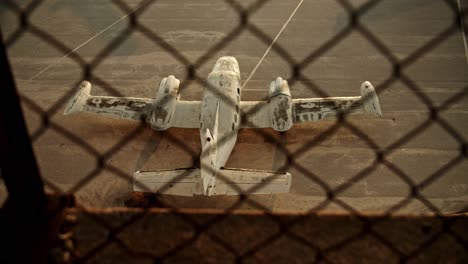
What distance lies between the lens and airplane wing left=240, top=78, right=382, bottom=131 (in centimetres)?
571

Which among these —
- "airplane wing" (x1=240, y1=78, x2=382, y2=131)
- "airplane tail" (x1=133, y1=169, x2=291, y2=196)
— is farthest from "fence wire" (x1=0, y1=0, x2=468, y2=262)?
"airplane wing" (x1=240, y1=78, x2=382, y2=131)

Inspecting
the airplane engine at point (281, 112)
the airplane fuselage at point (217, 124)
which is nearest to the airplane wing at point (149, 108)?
the airplane fuselage at point (217, 124)

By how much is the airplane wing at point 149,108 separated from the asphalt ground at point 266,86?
312mm

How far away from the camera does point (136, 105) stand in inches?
236

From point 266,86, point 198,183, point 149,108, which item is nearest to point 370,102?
point 266,86

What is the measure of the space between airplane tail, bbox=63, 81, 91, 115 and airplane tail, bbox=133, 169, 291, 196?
1822 millimetres

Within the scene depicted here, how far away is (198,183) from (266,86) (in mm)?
2774

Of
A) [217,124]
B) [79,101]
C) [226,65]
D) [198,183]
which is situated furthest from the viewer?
[226,65]

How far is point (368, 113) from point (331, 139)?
0.58 metres

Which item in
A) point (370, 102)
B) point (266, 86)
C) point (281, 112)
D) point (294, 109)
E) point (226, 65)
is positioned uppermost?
point (266, 86)

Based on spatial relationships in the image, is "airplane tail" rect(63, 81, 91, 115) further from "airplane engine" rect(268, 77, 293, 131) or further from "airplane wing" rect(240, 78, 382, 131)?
"airplane engine" rect(268, 77, 293, 131)

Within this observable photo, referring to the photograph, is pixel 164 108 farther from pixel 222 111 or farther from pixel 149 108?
pixel 222 111

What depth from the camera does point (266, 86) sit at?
7.03 meters

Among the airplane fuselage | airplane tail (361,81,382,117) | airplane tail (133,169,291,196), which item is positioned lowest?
airplane tail (133,169,291,196)
